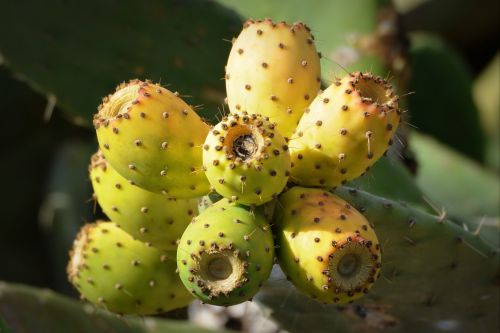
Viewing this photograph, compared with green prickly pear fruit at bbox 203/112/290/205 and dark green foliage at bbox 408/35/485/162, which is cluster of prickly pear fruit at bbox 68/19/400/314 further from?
dark green foliage at bbox 408/35/485/162

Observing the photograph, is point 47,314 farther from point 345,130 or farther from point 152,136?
point 345,130

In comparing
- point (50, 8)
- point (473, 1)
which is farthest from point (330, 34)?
point (473, 1)

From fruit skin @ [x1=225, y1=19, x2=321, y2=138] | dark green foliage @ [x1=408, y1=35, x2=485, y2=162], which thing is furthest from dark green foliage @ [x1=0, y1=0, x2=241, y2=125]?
dark green foliage @ [x1=408, y1=35, x2=485, y2=162]

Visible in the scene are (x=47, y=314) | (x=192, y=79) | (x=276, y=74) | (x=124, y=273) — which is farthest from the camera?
(x=192, y=79)

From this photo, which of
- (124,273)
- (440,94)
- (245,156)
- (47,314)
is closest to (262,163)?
(245,156)

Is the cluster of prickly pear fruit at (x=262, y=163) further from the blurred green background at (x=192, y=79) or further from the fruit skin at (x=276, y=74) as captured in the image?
the blurred green background at (x=192, y=79)

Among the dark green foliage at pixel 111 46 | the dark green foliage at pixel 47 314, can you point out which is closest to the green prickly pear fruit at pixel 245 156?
the dark green foliage at pixel 47 314
